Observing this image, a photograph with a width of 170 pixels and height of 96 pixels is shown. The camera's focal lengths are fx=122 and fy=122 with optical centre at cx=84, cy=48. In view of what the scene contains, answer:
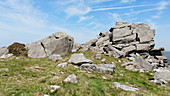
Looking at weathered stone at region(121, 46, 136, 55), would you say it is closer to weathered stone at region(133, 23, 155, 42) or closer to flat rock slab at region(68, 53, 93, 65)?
weathered stone at region(133, 23, 155, 42)

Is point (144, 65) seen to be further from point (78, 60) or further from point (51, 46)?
point (51, 46)

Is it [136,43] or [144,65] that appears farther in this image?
[136,43]

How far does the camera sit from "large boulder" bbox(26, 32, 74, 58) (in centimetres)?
4234

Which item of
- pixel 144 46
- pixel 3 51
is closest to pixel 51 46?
pixel 3 51

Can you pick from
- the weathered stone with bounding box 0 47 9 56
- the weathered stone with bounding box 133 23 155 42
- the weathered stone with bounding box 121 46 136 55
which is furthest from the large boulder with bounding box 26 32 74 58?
the weathered stone with bounding box 133 23 155 42

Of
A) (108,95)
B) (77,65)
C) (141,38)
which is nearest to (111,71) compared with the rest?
(77,65)

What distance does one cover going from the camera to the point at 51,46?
1678 inches

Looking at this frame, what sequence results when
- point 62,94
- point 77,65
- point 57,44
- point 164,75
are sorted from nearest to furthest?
point 62,94 < point 164,75 < point 77,65 < point 57,44

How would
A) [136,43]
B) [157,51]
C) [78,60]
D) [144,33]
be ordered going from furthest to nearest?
[144,33], [157,51], [136,43], [78,60]

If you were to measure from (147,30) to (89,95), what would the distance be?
60.6 meters

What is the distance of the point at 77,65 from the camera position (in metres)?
29.1

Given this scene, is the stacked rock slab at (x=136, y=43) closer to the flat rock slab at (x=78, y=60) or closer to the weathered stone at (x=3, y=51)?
the flat rock slab at (x=78, y=60)

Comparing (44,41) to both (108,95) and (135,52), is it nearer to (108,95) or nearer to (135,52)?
(108,95)

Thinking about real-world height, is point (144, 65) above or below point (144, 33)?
below
